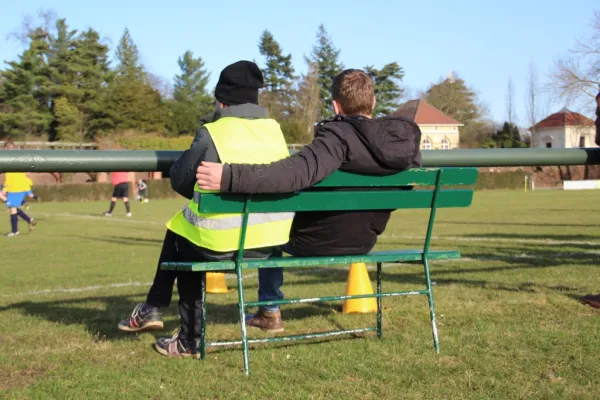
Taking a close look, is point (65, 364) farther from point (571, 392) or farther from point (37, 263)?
point (37, 263)

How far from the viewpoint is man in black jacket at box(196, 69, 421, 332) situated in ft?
12.6

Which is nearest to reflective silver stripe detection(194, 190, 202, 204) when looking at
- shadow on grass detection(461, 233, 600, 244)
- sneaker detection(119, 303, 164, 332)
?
sneaker detection(119, 303, 164, 332)

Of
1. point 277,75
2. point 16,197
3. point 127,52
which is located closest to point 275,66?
point 277,75

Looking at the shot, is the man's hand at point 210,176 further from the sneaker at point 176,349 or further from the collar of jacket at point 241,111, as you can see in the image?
the sneaker at point 176,349

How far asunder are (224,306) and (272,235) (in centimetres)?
245

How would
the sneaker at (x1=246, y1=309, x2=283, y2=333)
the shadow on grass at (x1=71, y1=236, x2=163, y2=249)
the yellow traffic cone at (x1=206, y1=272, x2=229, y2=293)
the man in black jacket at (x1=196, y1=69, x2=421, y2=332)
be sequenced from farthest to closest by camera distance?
the shadow on grass at (x1=71, y1=236, x2=163, y2=249) → the yellow traffic cone at (x1=206, y1=272, x2=229, y2=293) → the sneaker at (x1=246, y1=309, x2=283, y2=333) → the man in black jacket at (x1=196, y1=69, x2=421, y2=332)

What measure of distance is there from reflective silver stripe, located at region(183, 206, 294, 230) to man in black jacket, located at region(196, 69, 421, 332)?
0.86 feet

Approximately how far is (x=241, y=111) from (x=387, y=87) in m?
87.4

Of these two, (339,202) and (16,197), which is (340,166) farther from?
(16,197)

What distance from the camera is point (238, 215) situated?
4.04 metres

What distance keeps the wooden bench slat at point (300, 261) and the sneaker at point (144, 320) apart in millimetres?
370

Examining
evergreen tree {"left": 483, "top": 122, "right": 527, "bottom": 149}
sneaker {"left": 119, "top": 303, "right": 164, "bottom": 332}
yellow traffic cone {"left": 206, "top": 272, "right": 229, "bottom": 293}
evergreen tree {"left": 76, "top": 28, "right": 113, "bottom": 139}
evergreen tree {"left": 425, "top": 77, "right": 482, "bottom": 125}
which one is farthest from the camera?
evergreen tree {"left": 425, "top": 77, "right": 482, "bottom": 125}

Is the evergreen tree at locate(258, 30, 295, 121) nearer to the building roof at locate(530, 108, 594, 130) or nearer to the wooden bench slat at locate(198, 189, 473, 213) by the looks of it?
the building roof at locate(530, 108, 594, 130)

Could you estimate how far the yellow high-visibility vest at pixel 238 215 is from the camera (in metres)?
4.02
